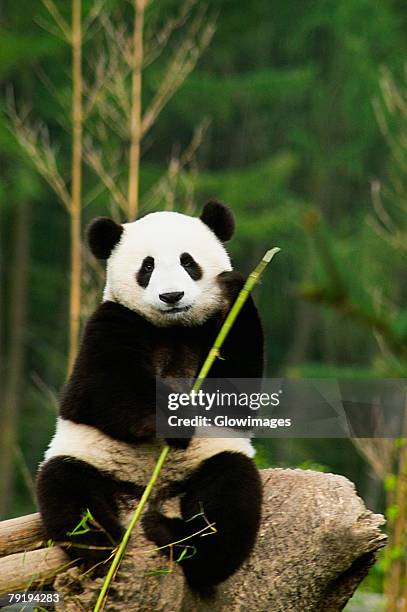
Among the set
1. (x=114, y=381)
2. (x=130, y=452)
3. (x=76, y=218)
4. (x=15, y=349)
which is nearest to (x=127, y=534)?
(x=130, y=452)

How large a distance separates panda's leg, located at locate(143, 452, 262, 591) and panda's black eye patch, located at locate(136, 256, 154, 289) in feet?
1.84

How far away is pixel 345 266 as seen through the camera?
1635 millimetres

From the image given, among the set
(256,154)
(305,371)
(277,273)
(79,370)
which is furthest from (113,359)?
(256,154)

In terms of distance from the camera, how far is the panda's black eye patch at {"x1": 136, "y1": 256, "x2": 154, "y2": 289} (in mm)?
3438

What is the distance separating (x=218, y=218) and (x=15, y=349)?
12.7 meters

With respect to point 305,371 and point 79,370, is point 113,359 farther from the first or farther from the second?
point 305,371

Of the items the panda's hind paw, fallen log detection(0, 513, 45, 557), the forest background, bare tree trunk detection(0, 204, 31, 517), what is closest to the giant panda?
the panda's hind paw

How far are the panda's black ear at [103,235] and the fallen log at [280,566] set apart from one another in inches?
33.7

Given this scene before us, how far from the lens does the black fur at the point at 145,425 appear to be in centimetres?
329

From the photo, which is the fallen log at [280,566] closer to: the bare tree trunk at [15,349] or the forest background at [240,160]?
the forest background at [240,160]

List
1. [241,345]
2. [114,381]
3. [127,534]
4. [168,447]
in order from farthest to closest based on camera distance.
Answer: [241,345]
[114,381]
[168,447]
[127,534]

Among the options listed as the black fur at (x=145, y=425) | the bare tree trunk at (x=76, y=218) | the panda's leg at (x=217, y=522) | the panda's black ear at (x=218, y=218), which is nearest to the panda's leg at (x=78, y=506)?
the black fur at (x=145, y=425)

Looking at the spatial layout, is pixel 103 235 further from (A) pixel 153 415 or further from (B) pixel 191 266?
(A) pixel 153 415

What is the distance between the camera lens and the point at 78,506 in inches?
130
